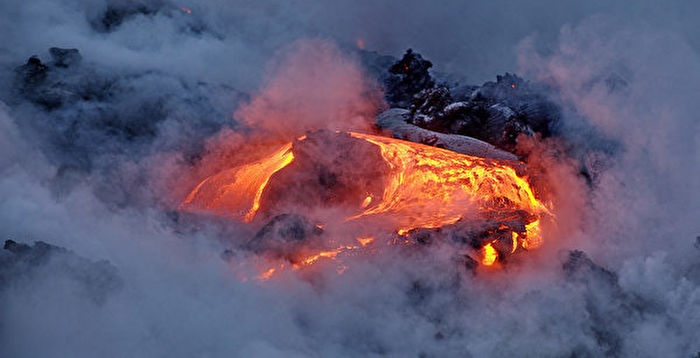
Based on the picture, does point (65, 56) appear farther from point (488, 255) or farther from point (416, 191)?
point (488, 255)

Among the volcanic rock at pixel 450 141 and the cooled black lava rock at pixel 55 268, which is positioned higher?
the volcanic rock at pixel 450 141

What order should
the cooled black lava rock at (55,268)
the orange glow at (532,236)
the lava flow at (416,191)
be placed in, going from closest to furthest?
the cooled black lava rock at (55,268) < the orange glow at (532,236) < the lava flow at (416,191)

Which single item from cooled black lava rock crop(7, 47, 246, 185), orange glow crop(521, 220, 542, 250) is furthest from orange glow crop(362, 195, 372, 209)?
cooled black lava rock crop(7, 47, 246, 185)

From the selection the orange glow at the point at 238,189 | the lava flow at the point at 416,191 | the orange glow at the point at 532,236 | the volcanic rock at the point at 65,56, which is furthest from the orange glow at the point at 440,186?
the volcanic rock at the point at 65,56

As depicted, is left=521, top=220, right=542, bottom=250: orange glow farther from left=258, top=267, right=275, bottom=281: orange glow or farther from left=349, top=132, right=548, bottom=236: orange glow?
left=258, top=267, right=275, bottom=281: orange glow

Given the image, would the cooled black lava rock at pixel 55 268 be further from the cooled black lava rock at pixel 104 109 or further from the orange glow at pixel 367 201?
the orange glow at pixel 367 201

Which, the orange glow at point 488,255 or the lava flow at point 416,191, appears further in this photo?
the lava flow at point 416,191
